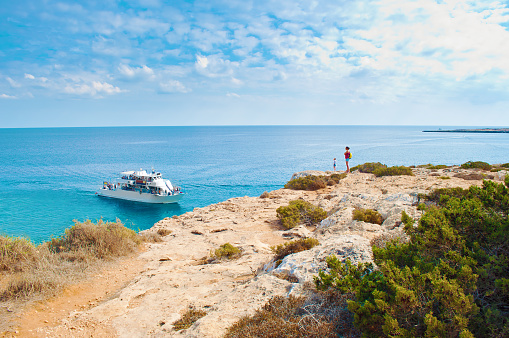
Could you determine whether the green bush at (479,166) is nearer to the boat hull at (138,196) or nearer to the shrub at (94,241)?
the shrub at (94,241)

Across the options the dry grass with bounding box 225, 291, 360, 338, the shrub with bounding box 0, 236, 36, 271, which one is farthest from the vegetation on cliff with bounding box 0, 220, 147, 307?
the dry grass with bounding box 225, 291, 360, 338

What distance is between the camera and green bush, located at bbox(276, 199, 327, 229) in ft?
45.3

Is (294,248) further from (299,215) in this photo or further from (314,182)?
(314,182)

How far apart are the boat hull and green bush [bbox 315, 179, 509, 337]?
107ft

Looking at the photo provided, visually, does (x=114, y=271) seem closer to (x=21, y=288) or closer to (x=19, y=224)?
(x=21, y=288)

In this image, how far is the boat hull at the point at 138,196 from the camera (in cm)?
3522

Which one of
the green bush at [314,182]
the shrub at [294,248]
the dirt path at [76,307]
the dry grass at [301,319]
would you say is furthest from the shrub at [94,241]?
the green bush at [314,182]

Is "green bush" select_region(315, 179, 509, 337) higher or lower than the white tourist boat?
higher

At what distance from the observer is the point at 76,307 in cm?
712

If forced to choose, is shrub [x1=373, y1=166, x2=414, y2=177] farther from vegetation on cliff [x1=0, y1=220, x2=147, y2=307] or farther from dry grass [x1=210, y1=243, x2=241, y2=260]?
vegetation on cliff [x1=0, y1=220, x2=147, y2=307]

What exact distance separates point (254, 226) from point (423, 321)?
37.7ft

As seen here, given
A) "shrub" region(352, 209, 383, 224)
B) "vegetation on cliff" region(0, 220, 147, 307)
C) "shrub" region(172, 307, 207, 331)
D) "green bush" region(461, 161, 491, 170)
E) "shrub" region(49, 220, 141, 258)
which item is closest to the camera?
"shrub" region(172, 307, 207, 331)

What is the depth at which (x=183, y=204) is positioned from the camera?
115 feet

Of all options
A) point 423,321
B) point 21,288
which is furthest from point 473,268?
point 21,288
